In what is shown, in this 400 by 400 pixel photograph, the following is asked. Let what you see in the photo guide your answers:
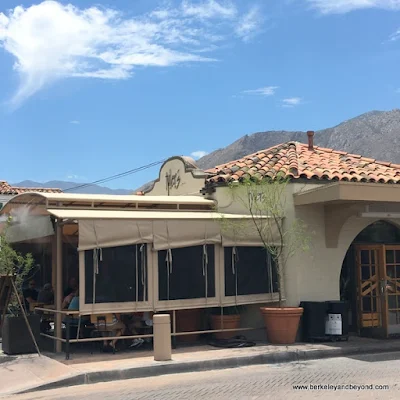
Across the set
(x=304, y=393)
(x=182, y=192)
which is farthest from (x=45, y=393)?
(x=182, y=192)

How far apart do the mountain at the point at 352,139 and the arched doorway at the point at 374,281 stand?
4466cm

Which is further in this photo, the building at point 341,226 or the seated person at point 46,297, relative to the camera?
the seated person at point 46,297

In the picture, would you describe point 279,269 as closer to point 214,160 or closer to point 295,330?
point 295,330

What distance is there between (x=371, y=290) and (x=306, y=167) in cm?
339

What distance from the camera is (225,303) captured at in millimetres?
12188

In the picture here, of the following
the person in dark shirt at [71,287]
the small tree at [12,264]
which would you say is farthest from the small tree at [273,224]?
the small tree at [12,264]

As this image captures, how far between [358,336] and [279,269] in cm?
Result: 274

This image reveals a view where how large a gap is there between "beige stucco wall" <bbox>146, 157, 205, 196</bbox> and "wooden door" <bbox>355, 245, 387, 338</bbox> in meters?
4.39

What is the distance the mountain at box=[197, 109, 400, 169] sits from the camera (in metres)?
61.7

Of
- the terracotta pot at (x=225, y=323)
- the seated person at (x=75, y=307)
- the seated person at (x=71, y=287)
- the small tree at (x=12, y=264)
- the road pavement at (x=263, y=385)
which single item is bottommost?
the road pavement at (x=263, y=385)

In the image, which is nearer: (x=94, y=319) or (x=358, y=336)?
(x=94, y=319)

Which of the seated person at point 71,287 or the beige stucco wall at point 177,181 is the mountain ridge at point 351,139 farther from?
the seated person at point 71,287

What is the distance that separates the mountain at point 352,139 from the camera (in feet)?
202

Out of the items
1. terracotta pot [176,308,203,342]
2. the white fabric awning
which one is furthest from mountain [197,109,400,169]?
the white fabric awning
